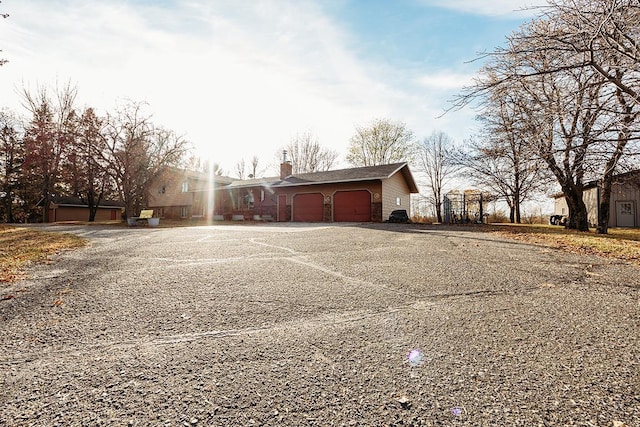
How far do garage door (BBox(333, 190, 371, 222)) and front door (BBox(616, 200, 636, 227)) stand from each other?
1741 cm

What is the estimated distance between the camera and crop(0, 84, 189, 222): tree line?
859 inches

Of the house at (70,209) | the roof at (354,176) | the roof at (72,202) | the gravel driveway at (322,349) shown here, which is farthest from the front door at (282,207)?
the house at (70,209)

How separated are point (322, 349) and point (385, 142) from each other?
32160mm

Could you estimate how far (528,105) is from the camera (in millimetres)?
8781

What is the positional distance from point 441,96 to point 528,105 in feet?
15.9

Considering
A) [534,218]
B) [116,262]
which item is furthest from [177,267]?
[534,218]

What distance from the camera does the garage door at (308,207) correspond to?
20.7 metres

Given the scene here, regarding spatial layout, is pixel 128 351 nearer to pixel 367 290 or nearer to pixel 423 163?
pixel 367 290

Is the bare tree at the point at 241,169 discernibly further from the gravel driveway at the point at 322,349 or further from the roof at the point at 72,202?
the gravel driveway at the point at 322,349

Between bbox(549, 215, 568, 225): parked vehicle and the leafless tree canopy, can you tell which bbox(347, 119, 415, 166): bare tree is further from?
the leafless tree canopy

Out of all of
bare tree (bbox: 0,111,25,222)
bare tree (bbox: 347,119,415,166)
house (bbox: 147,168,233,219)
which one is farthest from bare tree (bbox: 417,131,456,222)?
bare tree (bbox: 0,111,25,222)

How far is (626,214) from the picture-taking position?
66.4 feet

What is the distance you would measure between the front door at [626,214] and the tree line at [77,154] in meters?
31.4

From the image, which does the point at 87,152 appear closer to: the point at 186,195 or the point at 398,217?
the point at 186,195
